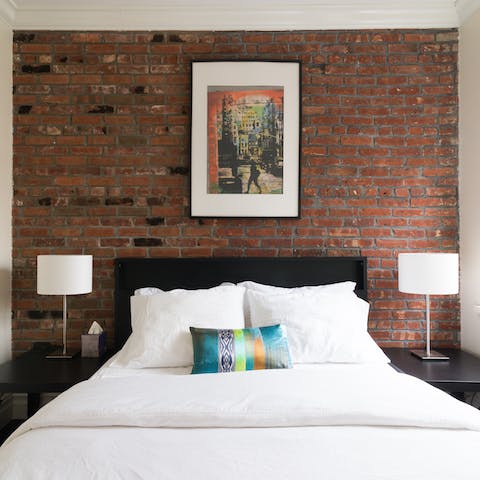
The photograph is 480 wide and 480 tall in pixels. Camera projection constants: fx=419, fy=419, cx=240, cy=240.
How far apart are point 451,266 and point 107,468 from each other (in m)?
2.11

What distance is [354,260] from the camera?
2.79m

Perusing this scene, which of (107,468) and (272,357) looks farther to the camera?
(272,357)

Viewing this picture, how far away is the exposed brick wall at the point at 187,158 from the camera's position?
283 centimetres

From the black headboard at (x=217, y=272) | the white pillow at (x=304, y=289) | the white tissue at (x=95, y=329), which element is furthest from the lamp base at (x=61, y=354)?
the white pillow at (x=304, y=289)

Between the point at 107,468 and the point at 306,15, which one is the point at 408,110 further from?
the point at 107,468

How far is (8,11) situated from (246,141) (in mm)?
1778

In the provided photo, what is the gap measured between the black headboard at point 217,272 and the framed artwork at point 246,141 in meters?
0.33

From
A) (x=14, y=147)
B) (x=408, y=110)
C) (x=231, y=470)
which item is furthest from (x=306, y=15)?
(x=231, y=470)

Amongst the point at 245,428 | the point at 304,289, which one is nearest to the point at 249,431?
the point at 245,428

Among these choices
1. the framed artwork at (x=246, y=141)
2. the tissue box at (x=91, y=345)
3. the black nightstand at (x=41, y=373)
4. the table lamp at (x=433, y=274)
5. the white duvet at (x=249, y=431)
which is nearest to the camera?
the white duvet at (x=249, y=431)

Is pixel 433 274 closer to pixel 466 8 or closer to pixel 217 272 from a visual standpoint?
pixel 217 272

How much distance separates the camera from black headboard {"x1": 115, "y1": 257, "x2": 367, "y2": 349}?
2.76 m

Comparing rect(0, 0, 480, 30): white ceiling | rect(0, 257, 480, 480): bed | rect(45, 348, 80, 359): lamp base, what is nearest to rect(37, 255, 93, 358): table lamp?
rect(45, 348, 80, 359): lamp base

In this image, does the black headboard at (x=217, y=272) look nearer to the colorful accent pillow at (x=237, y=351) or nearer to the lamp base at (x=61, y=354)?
the lamp base at (x=61, y=354)
